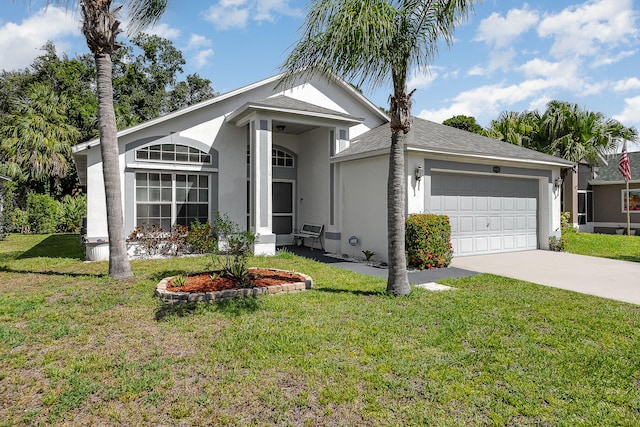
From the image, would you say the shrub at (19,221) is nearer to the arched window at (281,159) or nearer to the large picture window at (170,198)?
the large picture window at (170,198)

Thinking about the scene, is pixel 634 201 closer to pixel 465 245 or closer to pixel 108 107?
pixel 465 245

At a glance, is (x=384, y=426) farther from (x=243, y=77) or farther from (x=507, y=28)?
(x=243, y=77)

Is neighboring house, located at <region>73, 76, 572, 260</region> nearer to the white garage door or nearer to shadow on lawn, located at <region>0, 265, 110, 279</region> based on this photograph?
the white garage door

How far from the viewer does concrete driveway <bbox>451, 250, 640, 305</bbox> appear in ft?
24.7

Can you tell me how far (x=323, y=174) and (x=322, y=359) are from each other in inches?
378

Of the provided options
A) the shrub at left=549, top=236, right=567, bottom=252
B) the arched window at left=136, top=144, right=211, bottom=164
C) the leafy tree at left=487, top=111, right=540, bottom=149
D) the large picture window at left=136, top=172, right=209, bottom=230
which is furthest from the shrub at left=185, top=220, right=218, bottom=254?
the leafy tree at left=487, top=111, right=540, bottom=149

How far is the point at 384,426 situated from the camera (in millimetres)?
2988

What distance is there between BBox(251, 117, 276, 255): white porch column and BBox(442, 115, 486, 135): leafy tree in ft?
101

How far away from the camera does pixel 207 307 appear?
603 cm

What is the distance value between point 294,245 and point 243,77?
21.4 ft

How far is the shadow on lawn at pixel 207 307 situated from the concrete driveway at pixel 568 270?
20.0 feet

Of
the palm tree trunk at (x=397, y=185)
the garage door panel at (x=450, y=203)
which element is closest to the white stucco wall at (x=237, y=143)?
the garage door panel at (x=450, y=203)

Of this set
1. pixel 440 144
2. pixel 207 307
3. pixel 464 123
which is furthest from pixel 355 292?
pixel 464 123

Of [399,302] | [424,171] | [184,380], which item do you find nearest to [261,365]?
[184,380]
